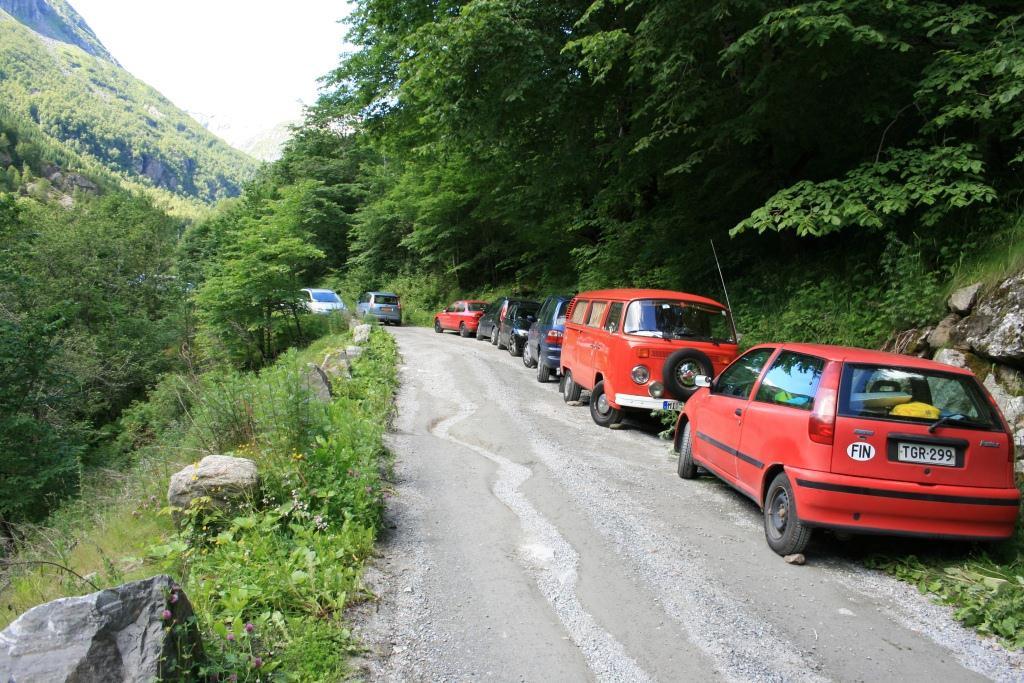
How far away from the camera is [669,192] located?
1720 centimetres

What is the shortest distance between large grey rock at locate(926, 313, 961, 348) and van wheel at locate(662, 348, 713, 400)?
8.78ft

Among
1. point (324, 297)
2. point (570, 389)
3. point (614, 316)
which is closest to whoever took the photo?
point (614, 316)

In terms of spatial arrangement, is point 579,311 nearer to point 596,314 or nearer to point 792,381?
point 596,314

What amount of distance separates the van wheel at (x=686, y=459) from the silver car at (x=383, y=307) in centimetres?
2346

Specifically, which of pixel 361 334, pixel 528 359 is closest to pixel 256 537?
pixel 528 359

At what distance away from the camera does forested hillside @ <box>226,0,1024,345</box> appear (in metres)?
8.52

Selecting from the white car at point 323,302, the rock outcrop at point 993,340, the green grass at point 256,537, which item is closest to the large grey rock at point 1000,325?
the rock outcrop at point 993,340

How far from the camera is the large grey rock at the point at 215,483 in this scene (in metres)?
5.06

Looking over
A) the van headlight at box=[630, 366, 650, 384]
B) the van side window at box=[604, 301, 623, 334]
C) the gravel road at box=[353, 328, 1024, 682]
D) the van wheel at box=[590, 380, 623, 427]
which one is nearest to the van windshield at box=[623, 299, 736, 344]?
the van side window at box=[604, 301, 623, 334]

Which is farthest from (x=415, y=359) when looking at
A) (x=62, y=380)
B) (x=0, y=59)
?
(x=0, y=59)

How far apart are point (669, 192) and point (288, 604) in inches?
606

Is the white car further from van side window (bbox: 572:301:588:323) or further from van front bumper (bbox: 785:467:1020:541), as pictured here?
van front bumper (bbox: 785:467:1020:541)

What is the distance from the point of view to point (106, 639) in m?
2.70

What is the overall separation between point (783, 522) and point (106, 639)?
15.2ft
